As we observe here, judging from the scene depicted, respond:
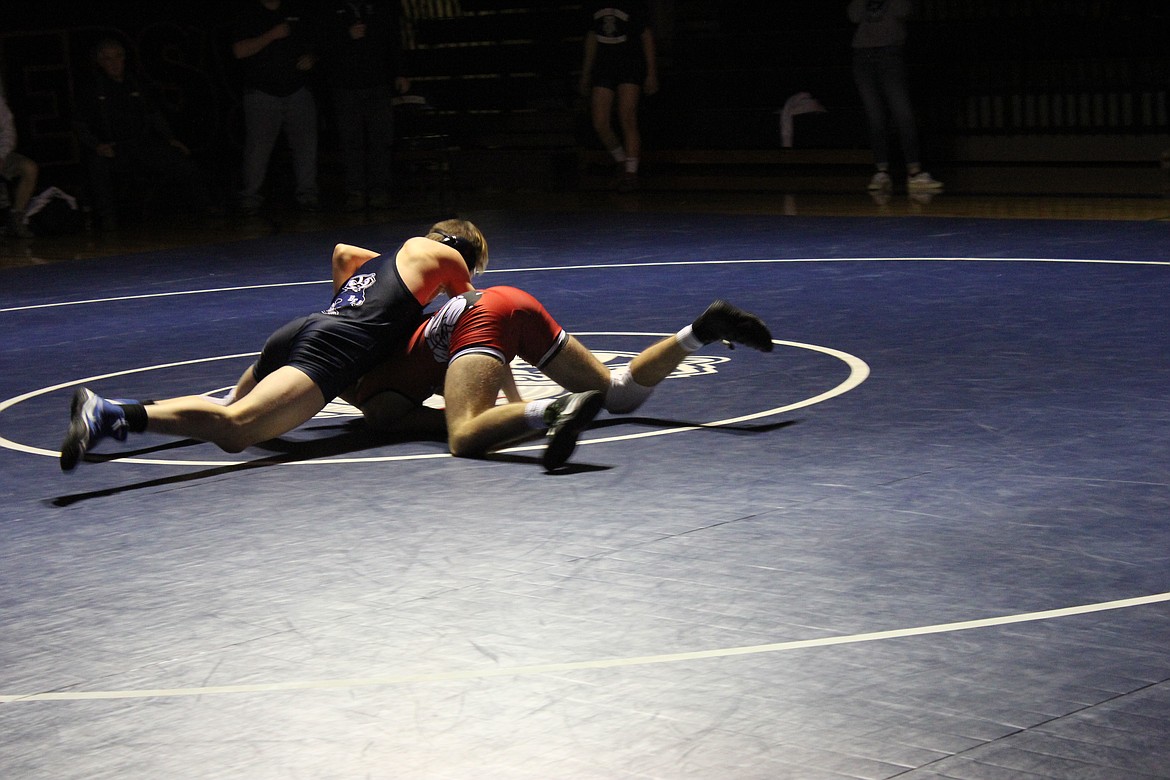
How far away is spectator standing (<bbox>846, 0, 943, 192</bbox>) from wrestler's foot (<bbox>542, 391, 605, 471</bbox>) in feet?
28.6

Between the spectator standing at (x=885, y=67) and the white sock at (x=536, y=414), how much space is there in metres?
8.63

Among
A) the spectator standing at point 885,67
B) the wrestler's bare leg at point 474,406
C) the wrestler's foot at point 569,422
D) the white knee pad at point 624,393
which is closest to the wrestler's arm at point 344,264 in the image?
the wrestler's bare leg at point 474,406

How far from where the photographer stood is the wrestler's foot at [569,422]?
5.09 m

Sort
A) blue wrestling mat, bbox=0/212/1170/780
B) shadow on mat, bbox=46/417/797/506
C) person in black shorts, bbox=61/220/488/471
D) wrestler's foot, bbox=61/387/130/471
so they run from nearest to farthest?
blue wrestling mat, bbox=0/212/1170/780 < wrestler's foot, bbox=61/387/130/471 < person in black shorts, bbox=61/220/488/471 < shadow on mat, bbox=46/417/797/506

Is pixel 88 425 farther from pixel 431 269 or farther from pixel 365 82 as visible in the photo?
pixel 365 82

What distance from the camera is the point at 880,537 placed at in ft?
14.2

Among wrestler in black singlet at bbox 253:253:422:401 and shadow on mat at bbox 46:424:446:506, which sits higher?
wrestler in black singlet at bbox 253:253:422:401

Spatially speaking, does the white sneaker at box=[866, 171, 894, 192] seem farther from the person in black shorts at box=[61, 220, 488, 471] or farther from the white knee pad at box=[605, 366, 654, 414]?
the person in black shorts at box=[61, 220, 488, 471]

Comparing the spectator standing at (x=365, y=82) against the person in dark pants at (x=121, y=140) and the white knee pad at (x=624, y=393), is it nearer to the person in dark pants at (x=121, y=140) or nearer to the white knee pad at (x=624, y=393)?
the person in dark pants at (x=121, y=140)

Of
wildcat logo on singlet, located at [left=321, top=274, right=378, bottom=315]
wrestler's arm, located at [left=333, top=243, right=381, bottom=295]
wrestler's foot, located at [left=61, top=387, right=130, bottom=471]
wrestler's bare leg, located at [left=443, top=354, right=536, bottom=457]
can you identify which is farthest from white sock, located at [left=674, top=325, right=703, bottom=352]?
wrestler's foot, located at [left=61, top=387, right=130, bottom=471]

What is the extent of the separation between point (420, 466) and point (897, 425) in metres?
1.56

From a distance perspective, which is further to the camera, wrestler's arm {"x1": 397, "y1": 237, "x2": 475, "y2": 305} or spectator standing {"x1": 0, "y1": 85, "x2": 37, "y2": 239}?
spectator standing {"x1": 0, "y1": 85, "x2": 37, "y2": 239}

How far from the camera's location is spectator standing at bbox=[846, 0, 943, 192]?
1315 cm

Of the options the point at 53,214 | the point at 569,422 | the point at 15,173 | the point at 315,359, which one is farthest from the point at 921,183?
the point at 569,422
